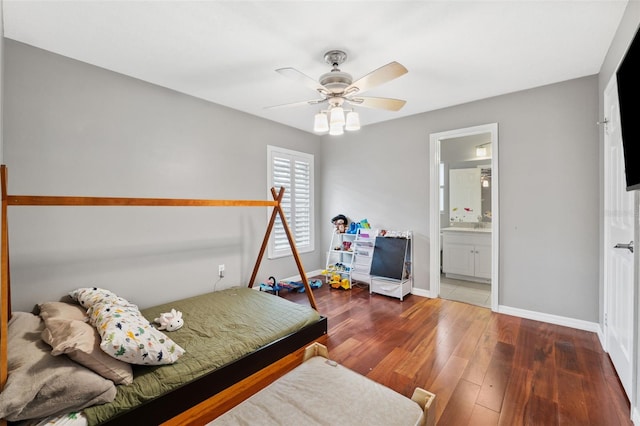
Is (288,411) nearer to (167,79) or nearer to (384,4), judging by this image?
(384,4)

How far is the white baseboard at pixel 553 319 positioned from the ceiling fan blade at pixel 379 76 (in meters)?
3.00

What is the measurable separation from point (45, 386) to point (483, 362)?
9.38ft

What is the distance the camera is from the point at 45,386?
4.16 feet

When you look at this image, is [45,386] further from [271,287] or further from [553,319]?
[553,319]

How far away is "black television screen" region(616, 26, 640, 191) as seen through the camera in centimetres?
132

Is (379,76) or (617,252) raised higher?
(379,76)

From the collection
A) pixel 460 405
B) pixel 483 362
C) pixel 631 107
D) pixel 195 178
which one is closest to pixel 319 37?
pixel 631 107

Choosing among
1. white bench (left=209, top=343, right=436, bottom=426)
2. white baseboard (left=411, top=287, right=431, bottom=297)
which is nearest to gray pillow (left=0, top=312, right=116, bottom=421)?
white bench (left=209, top=343, right=436, bottom=426)

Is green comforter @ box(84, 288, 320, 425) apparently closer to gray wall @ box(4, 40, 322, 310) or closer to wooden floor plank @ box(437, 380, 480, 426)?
gray wall @ box(4, 40, 322, 310)

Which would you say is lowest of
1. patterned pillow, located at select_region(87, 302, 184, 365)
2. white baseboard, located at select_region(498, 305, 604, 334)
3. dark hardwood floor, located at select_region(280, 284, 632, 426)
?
dark hardwood floor, located at select_region(280, 284, 632, 426)

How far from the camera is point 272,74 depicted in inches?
109

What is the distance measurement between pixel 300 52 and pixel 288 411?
8.21ft

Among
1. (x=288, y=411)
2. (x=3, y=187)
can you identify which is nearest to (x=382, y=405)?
(x=288, y=411)

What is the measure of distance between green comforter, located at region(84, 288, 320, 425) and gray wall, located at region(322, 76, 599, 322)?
2374 mm
